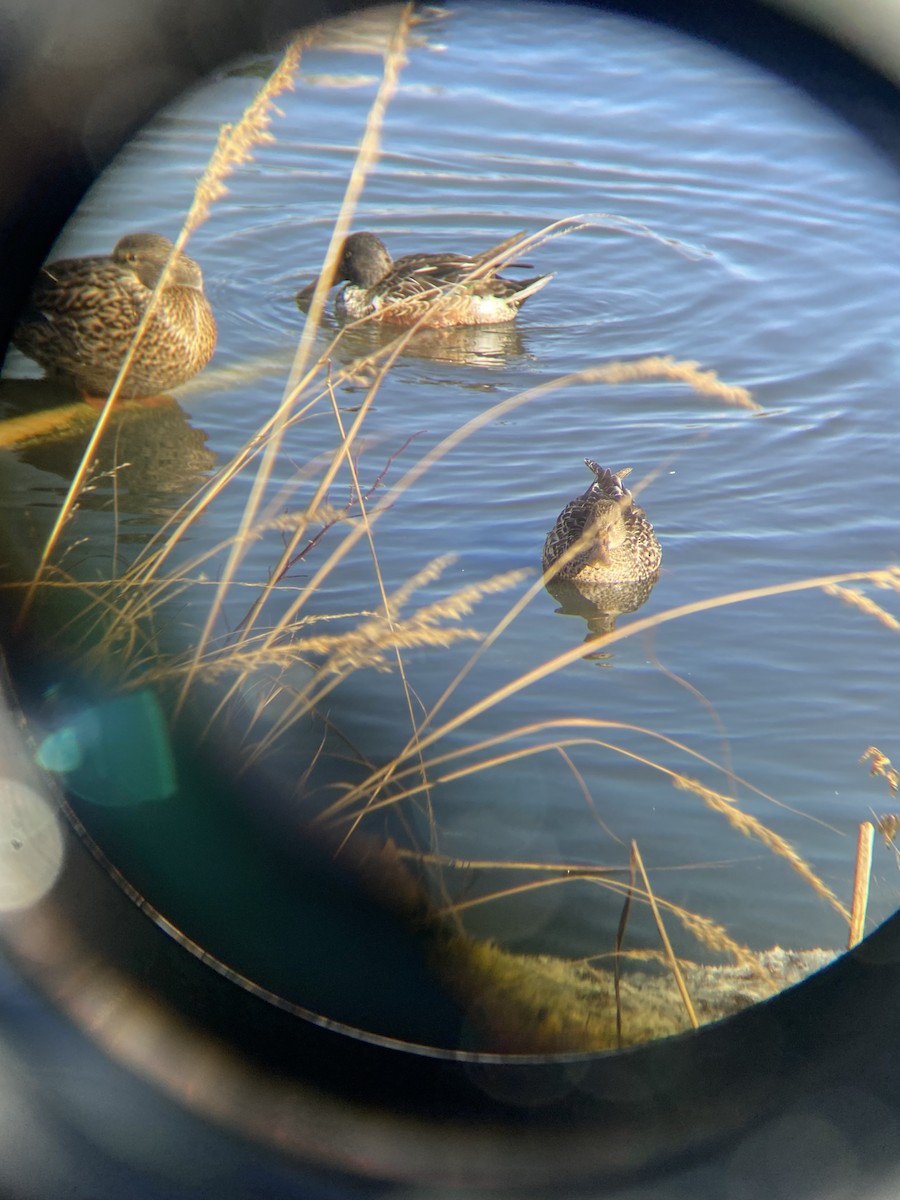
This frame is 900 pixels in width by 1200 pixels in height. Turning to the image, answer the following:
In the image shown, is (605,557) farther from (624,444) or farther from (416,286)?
(416,286)

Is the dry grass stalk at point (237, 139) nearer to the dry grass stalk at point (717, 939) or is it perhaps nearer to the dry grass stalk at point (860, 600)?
the dry grass stalk at point (860, 600)

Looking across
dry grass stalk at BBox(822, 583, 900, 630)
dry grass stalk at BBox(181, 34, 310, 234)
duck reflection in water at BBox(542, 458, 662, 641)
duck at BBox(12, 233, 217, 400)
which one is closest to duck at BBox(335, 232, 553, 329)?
duck reflection in water at BBox(542, 458, 662, 641)

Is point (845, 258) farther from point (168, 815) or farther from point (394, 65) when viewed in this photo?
point (168, 815)

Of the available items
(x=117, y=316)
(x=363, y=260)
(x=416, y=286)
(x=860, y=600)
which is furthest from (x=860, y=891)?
(x=363, y=260)

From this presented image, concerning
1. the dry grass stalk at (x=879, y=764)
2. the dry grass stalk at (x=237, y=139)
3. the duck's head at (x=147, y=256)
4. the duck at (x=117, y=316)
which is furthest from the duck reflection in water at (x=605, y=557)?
the dry grass stalk at (x=237, y=139)

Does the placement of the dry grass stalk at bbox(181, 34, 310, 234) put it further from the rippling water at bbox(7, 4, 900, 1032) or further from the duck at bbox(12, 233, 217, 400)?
the duck at bbox(12, 233, 217, 400)

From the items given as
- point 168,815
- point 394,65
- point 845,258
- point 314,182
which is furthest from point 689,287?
point 168,815

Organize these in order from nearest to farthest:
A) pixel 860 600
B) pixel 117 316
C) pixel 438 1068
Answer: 1. pixel 438 1068
2. pixel 860 600
3. pixel 117 316

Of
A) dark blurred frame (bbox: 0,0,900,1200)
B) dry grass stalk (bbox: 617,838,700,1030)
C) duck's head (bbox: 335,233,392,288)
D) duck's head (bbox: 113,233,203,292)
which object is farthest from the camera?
duck's head (bbox: 335,233,392,288)
